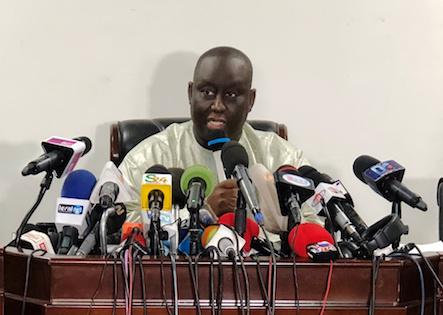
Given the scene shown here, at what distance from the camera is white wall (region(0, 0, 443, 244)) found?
9.00ft

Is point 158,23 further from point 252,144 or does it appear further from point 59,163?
point 59,163

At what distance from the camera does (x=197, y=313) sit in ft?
4.24

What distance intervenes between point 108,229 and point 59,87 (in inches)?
55.2

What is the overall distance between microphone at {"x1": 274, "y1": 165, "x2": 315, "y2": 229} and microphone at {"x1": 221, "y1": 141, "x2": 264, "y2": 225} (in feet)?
0.23

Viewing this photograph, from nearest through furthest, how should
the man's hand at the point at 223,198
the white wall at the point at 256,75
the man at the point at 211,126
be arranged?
1. the man's hand at the point at 223,198
2. the man at the point at 211,126
3. the white wall at the point at 256,75

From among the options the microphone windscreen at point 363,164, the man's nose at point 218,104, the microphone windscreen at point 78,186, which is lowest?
the microphone windscreen at point 78,186

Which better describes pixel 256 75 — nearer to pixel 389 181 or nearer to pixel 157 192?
pixel 389 181

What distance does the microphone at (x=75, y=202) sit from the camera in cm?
147

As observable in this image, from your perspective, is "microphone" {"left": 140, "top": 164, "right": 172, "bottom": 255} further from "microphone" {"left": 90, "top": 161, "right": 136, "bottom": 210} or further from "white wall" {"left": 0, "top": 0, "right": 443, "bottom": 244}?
"white wall" {"left": 0, "top": 0, "right": 443, "bottom": 244}

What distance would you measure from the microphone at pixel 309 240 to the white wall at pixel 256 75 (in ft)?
4.89

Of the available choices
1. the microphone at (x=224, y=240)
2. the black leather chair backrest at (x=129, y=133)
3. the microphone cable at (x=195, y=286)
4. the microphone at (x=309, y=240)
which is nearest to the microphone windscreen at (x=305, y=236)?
the microphone at (x=309, y=240)

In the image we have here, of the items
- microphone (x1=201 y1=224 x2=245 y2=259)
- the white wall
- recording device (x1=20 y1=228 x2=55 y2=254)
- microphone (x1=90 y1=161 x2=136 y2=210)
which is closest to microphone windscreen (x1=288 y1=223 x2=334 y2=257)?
microphone (x1=201 y1=224 x2=245 y2=259)

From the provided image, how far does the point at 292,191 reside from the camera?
1.39 metres

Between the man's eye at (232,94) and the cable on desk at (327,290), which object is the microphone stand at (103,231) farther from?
the man's eye at (232,94)
